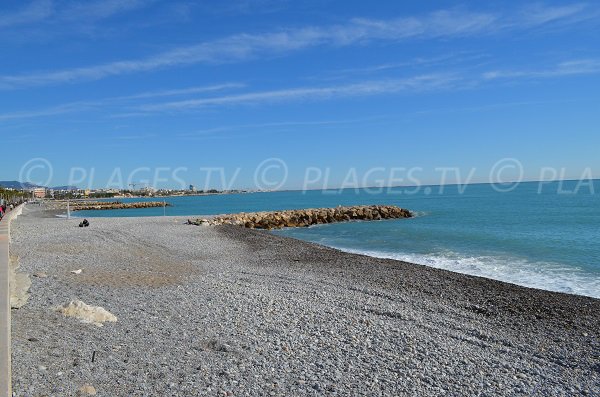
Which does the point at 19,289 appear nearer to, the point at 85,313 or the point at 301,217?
the point at 85,313

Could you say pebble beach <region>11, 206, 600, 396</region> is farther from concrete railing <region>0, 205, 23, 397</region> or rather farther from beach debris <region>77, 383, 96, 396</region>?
concrete railing <region>0, 205, 23, 397</region>

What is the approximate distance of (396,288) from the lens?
1162 centimetres

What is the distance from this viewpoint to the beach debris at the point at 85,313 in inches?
293

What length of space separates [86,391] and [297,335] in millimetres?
3107

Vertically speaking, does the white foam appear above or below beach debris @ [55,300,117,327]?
below

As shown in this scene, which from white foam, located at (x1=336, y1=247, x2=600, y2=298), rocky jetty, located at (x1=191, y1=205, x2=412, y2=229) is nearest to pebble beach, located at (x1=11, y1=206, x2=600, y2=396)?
white foam, located at (x1=336, y1=247, x2=600, y2=298)

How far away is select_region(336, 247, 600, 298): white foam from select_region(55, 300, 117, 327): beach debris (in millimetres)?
10484

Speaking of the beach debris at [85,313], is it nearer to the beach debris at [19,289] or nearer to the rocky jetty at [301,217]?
the beach debris at [19,289]

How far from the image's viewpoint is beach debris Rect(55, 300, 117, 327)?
7.44 meters

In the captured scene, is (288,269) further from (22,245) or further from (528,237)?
(528,237)

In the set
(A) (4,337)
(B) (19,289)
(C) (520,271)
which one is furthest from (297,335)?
(C) (520,271)

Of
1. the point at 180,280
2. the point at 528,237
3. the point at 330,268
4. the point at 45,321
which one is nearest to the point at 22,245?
the point at 180,280

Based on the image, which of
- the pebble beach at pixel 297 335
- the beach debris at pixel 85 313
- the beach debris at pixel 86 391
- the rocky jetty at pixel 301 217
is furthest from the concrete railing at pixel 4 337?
the rocky jetty at pixel 301 217

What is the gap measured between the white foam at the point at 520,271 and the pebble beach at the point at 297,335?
1.61m
